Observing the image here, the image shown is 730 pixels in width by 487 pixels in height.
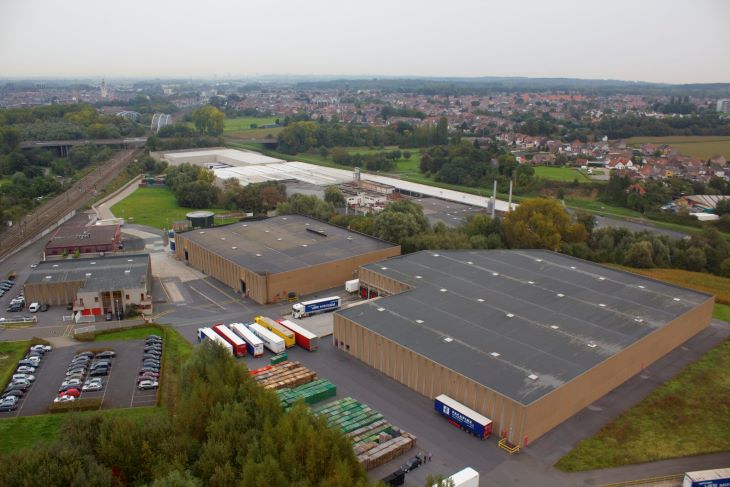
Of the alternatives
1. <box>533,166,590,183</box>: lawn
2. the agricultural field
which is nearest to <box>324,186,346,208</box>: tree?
<box>533,166,590,183</box>: lawn

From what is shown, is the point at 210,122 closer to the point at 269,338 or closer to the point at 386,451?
the point at 269,338

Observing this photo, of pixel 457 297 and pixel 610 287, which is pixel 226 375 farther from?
pixel 610 287

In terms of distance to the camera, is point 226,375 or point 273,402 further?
point 226,375

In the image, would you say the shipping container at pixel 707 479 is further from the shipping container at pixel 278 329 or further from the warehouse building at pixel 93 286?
the warehouse building at pixel 93 286

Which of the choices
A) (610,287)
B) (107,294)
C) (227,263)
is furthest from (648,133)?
(107,294)

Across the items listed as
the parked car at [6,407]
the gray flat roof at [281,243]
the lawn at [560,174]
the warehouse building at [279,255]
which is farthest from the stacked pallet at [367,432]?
the lawn at [560,174]

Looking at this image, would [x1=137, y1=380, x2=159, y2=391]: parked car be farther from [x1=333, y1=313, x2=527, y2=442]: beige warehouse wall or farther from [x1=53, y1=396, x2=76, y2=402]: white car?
[x1=333, y1=313, x2=527, y2=442]: beige warehouse wall

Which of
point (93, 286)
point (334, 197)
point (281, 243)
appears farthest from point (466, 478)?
point (334, 197)
